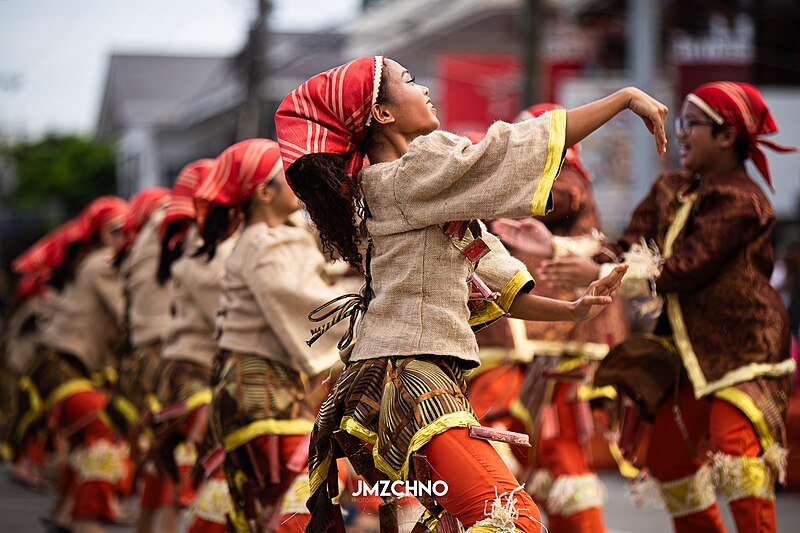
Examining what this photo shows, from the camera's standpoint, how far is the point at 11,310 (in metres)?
13.3

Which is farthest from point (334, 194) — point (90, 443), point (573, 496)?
point (90, 443)

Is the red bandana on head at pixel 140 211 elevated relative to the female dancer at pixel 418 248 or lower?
lower

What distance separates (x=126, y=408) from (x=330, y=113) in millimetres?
4476

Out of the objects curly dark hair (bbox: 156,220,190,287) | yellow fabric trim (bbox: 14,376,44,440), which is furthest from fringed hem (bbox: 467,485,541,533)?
yellow fabric trim (bbox: 14,376,44,440)

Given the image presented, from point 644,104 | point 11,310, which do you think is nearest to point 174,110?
point 11,310

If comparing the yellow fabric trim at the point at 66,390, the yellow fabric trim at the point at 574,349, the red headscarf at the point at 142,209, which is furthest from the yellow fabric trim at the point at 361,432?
the yellow fabric trim at the point at 66,390

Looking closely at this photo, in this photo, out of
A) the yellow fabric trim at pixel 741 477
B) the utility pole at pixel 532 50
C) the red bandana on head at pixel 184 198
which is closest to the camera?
the yellow fabric trim at pixel 741 477

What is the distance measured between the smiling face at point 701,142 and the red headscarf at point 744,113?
4 cm

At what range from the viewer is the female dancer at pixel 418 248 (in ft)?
12.4

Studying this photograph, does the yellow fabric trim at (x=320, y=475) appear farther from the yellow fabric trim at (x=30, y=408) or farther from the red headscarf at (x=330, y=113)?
the yellow fabric trim at (x=30, y=408)

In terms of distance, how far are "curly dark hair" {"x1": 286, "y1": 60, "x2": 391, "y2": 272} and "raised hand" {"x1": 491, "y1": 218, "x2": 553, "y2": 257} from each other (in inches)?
40.8

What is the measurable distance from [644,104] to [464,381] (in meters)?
1.02

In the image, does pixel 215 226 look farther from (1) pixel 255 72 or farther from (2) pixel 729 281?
(1) pixel 255 72

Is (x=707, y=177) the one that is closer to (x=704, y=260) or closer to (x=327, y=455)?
(x=704, y=260)
